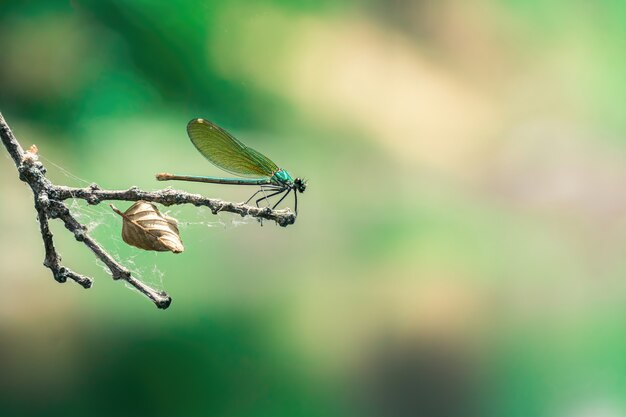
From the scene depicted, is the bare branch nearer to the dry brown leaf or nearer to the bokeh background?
the dry brown leaf

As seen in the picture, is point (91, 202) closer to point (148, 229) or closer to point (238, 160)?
point (148, 229)

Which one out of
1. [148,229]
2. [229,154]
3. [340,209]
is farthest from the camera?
[340,209]

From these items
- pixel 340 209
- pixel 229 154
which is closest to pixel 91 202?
pixel 229 154

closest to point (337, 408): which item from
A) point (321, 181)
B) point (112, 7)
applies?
point (321, 181)

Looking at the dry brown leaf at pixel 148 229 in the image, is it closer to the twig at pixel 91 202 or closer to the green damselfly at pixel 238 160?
the twig at pixel 91 202

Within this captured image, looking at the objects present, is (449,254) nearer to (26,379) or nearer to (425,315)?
(425,315)

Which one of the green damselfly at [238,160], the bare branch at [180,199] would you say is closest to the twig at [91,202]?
the bare branch at [180,199]
